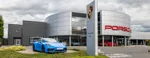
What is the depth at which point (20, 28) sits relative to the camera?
2569 inches

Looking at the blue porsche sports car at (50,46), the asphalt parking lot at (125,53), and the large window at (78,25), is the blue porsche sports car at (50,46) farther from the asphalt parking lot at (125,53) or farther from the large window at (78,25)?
the large window at (78,25)

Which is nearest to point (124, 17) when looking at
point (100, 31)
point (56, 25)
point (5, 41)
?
point (100, 31)

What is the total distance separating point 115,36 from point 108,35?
309 cm

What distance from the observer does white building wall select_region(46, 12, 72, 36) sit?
49478mm

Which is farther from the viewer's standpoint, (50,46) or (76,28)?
(76,28)

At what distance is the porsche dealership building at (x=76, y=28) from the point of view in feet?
163

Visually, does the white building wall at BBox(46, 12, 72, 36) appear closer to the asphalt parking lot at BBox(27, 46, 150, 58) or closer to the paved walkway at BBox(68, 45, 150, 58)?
the asphalt parking lot at BBox(27, 46, 150, 58)

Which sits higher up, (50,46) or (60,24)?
(60,24)

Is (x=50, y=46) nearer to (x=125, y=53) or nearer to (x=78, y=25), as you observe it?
(x=125, y=53)

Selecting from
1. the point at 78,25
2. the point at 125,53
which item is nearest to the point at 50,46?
the point at 125,53

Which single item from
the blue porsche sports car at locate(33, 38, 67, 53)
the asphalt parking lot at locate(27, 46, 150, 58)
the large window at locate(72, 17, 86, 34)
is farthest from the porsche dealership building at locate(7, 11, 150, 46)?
the blue porsche sports car at locate(33, 38, 67, 53)

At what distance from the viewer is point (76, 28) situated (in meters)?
49.6

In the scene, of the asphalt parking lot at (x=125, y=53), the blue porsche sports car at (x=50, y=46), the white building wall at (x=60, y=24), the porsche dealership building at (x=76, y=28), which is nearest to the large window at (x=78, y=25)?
the porsche dealership building at (x=76, y=28)

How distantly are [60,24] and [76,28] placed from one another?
426 centimetres
